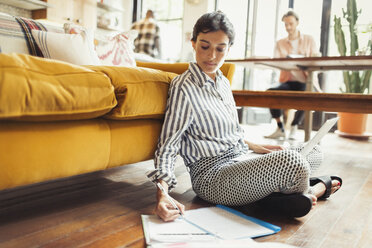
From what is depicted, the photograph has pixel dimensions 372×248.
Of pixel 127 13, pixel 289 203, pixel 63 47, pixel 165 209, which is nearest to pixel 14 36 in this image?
pixel 63 47

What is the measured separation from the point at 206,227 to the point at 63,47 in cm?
107

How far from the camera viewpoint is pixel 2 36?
1.48m

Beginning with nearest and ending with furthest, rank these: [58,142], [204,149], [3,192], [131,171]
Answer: [58,142] < [204,149] < [3,192] < [131,171]

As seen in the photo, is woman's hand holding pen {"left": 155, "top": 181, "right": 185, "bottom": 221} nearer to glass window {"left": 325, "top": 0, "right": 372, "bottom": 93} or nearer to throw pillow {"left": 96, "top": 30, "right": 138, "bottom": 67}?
throw pillow {"left": 96, "top": 30, "right": 138, "bottom": 67}

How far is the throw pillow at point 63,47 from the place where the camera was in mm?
1524

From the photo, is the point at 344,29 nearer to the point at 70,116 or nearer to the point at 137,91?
the point at 137,91

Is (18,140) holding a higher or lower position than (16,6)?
lower

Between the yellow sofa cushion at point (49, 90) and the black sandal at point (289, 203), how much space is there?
0.63 m

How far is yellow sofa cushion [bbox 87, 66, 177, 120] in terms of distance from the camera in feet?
3.69

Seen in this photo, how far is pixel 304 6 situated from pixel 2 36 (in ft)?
13.7

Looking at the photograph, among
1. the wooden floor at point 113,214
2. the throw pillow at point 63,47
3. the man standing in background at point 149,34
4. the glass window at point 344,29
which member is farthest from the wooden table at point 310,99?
the man standing in background at point 149,34

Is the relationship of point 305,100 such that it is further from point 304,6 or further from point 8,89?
point 304,6

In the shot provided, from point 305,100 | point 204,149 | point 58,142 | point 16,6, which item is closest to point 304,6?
point 305,100

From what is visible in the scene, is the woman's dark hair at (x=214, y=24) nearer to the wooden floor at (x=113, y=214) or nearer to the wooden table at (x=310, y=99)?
the wooden floor at (x=113, y=214)
